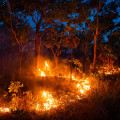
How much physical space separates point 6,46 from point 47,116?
828 inches

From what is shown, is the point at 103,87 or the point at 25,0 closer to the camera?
the point at 103,87

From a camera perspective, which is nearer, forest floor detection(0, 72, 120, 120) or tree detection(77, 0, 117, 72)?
forest floor detection(0, 72, 120, 120)

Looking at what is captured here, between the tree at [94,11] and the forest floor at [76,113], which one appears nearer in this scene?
the forest floor at [76,113]

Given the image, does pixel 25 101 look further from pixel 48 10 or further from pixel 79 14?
pixel 79 14

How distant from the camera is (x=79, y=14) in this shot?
1113 centimetres

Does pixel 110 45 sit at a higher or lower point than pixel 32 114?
higher

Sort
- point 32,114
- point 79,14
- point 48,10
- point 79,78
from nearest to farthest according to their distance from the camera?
point 32,114 < point 79,78 < point 48,10 < point 79,14

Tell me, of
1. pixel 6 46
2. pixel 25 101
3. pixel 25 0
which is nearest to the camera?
pixel 25 101

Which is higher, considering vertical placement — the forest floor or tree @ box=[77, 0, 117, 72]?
tree @ box=[77, 0, 117, 72]

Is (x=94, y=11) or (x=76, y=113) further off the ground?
(x=94, y=11)

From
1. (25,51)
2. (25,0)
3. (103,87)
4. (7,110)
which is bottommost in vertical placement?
(7,110)

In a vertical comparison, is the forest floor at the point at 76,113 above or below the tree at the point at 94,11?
below

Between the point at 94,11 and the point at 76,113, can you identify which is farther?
the point at 94,11

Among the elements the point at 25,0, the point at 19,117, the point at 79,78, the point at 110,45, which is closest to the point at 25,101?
the point at 19,117
